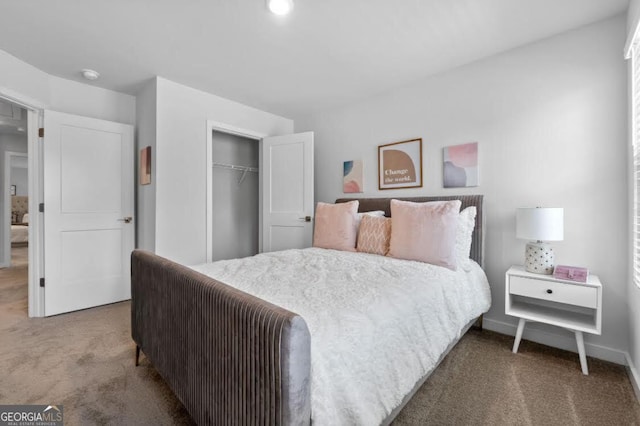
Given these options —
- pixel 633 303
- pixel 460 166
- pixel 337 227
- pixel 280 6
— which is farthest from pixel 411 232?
pixel 280 6

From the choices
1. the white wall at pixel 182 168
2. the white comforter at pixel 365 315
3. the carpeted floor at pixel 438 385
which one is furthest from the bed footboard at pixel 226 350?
the white wall at pixel 182 168

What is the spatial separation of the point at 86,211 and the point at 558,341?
456 cm

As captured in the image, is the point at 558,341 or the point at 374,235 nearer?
the point at 558,341

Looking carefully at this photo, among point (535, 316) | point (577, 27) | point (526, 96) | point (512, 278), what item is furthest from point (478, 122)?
point (535, 316)

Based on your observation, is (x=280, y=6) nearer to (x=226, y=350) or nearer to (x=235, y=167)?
(x=226, y=350)

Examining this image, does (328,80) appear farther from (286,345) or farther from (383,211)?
(286,345)

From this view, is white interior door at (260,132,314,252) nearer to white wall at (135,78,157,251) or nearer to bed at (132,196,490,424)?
white wall at (135,78,157,251)

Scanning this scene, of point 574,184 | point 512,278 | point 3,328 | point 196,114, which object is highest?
point 196,114

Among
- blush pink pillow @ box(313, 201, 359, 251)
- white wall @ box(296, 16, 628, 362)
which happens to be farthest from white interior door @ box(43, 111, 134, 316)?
white wall @ box(296, 16, 628, 362)

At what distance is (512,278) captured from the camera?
6.88 feet

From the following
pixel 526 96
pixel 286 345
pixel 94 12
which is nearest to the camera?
pixel 286 345

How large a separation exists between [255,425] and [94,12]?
2.70 metres

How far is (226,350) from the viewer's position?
1.01 metres

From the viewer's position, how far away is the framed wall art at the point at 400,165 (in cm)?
297
